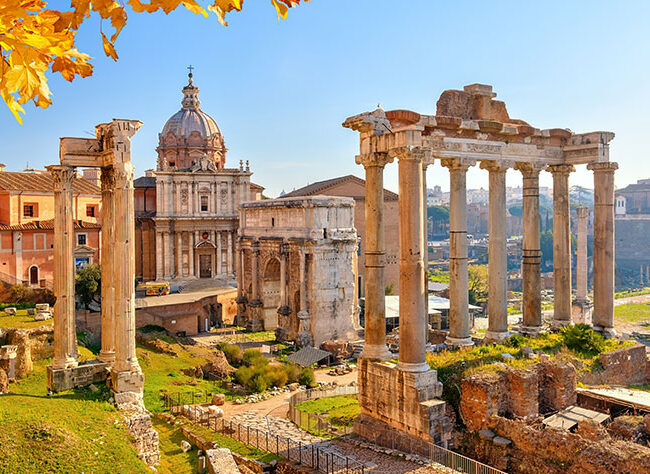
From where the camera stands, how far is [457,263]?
15867mm

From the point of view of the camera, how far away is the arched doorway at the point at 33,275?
32472 mm

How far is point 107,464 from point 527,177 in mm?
13064

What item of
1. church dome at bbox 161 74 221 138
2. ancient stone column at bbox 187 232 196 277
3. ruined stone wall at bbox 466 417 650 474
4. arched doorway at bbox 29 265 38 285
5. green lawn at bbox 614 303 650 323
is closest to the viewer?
ruined stone wall at bbox 466 417 650 474

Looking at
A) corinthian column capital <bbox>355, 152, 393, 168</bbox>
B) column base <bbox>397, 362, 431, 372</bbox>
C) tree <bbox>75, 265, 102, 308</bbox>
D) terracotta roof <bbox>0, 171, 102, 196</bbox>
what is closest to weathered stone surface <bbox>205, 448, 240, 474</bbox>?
column base <bbox>397, 362, 431, 372</bbox>

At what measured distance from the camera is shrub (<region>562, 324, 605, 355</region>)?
16.1 m

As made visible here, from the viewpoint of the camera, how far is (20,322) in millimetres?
23266

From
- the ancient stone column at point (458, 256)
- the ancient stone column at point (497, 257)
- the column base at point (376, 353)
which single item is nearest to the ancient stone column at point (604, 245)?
A: the ancient stone column at point (497, 257)

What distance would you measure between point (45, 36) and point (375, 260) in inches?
453

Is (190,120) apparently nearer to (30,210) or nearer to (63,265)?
(30,210)

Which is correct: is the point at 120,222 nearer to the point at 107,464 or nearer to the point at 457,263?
the point at 107,464

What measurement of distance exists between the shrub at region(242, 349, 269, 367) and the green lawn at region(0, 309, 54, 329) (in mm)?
8448

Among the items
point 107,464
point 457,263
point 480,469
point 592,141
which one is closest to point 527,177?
point 592,141

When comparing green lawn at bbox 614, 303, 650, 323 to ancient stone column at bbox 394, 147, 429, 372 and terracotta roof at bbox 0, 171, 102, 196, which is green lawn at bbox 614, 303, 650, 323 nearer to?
terracotta roof at bbox 0, 171, 102, 196

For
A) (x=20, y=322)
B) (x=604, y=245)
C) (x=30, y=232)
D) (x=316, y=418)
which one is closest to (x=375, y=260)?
(x=316, y=418)
